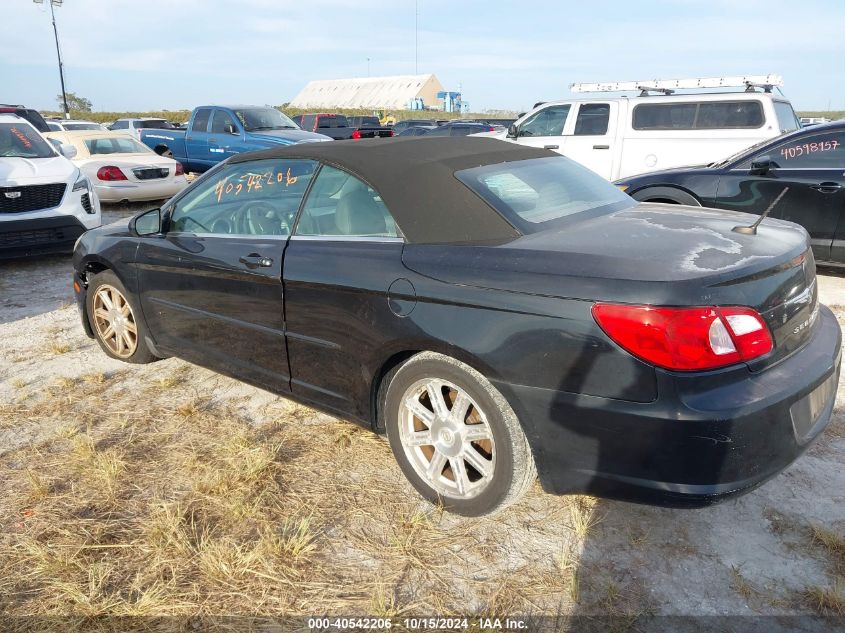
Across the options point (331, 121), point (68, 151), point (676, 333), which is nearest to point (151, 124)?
point (331, 121)

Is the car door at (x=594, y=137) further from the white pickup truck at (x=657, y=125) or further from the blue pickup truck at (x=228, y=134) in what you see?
the blue pickup truck at (x=228, y=134)

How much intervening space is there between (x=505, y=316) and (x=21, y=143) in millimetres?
8125

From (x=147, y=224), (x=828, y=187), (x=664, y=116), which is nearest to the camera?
(x=147, y=224)

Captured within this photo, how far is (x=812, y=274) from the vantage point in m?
2.70

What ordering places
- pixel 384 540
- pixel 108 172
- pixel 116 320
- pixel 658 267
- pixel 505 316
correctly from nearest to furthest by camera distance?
pixel 658 267 < pixel 505 316 < pixel 384 540 < pixel 116 320 < pixel 108 172

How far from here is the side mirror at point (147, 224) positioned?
3.91 meters

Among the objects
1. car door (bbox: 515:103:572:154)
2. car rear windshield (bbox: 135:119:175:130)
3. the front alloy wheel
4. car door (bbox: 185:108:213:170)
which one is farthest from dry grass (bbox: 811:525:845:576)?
car rear windshield (bbox: 135:119:175:130)

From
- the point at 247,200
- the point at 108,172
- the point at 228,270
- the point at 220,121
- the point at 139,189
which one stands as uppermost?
the point at 220,121

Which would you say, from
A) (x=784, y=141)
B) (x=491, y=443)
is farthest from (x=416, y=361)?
(x=784, y=141)

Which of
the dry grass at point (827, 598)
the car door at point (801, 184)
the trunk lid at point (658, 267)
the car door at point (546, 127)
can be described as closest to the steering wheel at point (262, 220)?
the trunk lid at point (658, 267)

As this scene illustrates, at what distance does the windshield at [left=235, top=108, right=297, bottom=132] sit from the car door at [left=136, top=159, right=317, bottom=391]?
10068 millimetres

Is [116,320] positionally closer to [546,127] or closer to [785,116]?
[546,127]

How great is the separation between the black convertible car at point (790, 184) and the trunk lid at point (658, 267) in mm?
3726

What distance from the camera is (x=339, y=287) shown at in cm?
285
